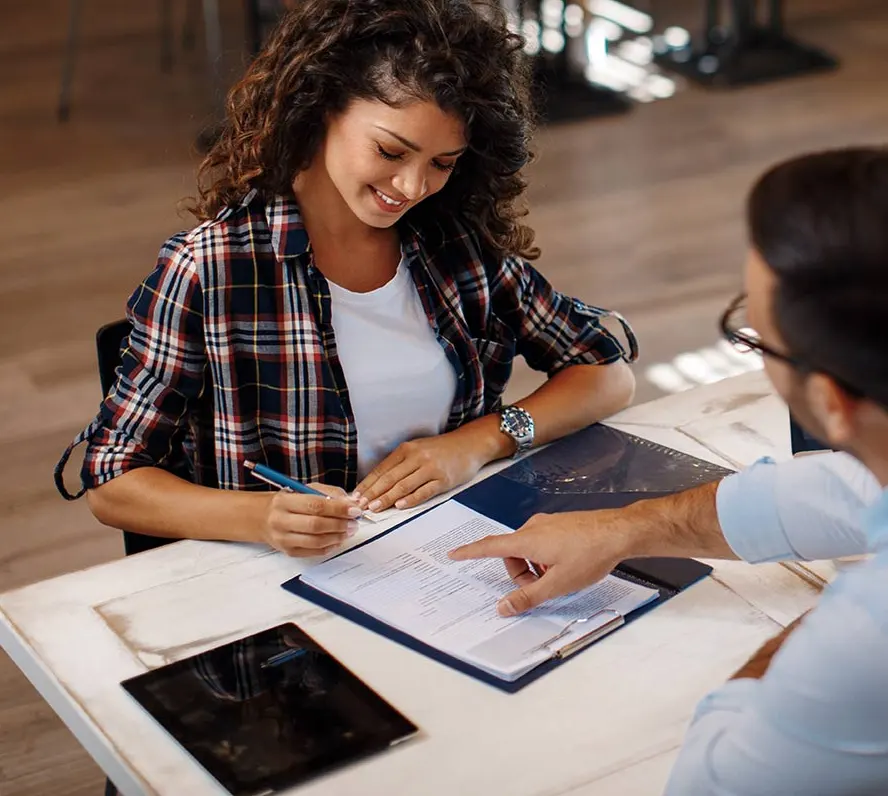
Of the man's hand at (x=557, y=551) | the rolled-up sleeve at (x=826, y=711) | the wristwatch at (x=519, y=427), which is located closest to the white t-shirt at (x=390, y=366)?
the wristwatch at (x=519, y=427)

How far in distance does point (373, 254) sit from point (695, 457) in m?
0.48

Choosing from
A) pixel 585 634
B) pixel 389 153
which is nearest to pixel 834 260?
pixel 585 634

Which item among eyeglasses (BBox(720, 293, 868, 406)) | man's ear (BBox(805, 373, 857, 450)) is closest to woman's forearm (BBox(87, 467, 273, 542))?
eyeglasses (BBox(720, 293, 868, 406))

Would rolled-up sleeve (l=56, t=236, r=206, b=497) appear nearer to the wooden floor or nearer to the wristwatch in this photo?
the wristwatch

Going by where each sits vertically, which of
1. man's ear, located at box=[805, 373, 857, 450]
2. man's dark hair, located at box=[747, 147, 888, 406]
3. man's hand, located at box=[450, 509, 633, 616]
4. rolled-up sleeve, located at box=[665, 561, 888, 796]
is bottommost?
man's hand, located at box=[450, 509, 633, 616]

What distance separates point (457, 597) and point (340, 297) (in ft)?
1.58

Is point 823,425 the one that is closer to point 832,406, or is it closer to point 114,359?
point 832,406

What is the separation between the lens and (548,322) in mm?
1965

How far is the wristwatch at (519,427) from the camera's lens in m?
1.80

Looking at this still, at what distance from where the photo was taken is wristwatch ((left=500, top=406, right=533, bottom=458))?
1798 mm

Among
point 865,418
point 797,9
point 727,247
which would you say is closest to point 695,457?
point 865,418

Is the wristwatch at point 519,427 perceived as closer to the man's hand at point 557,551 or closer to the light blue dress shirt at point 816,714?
the man's hand at point 557,551

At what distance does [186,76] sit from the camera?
17.6ft

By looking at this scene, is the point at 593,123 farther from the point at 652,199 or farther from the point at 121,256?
the point at 121,256
